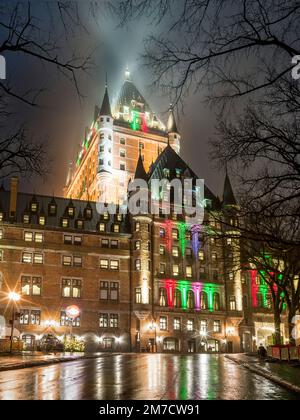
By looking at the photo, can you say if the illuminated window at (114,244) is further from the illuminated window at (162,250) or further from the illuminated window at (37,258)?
the illuminated window at (37,258)

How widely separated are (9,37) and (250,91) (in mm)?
5524

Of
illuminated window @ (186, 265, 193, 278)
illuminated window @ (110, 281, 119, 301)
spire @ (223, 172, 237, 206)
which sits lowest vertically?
illuminated window @ (110, 281, 119, 301)

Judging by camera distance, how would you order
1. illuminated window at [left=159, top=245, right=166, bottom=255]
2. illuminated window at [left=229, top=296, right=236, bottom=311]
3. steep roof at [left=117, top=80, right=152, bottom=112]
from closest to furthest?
illuminated window at [left=159, top=245, right=166, bottom=255] < illuminated window at [left=229, top=296, right=236, bottom=311] < steep roof at [left=117, top=80, right=152, bottom=112]

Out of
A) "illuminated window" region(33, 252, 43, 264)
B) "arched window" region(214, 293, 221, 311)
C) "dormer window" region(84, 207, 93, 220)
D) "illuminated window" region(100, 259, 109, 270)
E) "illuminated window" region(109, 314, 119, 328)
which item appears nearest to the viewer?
"illuminated window" region(33, 252, 43, 264)


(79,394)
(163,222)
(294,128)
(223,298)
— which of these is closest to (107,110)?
(163,222)

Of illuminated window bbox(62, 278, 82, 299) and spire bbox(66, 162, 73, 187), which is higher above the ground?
spire bbox(66, 162, 73, 187)

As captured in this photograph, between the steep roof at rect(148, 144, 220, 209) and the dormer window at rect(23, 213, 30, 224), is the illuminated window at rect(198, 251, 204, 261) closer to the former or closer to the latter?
the steep roof at rect(148, 144, 220, 209)

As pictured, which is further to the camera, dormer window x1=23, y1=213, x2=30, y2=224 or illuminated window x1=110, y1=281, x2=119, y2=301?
illuminated window x1=110, y1=281, x2=119, y2=301

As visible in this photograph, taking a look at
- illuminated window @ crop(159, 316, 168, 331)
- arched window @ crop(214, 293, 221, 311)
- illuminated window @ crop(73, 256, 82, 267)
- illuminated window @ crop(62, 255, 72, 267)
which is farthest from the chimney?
arched window @ crop(214, 293, 221, 311)

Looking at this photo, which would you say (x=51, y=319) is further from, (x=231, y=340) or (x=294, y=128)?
(x=294, y=128)

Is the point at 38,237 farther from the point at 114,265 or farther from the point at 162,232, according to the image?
the point at 162,232

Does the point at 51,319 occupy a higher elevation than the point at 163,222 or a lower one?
lower

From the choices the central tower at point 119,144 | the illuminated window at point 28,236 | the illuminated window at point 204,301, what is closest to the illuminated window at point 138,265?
the illuminated window at point 204,301
